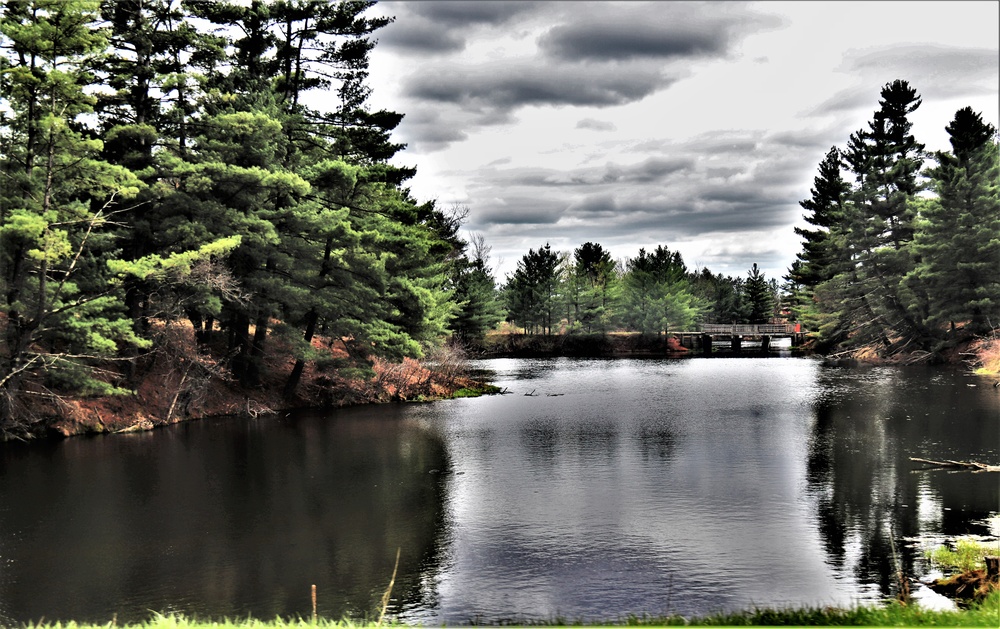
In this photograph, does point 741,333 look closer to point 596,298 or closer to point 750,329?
point 750,329

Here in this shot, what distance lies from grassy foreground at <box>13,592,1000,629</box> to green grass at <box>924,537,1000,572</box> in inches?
119

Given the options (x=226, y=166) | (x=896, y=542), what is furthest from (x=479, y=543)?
(x=226, y=166)

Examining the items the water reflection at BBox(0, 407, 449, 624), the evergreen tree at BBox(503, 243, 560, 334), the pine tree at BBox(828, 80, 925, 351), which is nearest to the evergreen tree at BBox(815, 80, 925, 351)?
the pine tree at BBox(828, 80, 925, 351)

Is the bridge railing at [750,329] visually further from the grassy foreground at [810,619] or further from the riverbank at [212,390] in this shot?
the grassy foreground at [810,619]

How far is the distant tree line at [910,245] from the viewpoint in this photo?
52469 millimetres

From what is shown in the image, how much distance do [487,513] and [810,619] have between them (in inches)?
341

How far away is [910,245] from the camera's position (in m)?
57.4

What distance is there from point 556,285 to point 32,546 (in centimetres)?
8055

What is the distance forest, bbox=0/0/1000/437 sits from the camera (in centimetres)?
2508

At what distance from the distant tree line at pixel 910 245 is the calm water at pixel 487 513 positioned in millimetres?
25350

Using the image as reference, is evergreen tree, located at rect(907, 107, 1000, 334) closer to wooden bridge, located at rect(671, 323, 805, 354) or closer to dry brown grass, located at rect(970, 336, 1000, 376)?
dry brown grass, located at rect(970, 336, 1000, 376)

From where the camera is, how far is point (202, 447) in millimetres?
26422

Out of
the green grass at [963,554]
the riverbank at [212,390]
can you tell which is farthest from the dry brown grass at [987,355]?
the green grass at [963,554]

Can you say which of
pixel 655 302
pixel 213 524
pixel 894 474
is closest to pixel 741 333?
pixel 655 302
